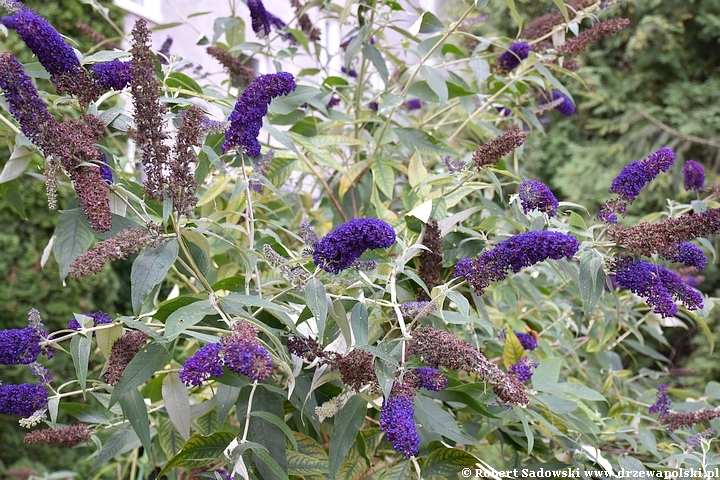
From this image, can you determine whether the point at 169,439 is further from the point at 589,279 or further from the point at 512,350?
the point at 589,279

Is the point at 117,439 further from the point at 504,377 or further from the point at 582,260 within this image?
the point at 582,260

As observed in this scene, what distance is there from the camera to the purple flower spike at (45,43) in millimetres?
918

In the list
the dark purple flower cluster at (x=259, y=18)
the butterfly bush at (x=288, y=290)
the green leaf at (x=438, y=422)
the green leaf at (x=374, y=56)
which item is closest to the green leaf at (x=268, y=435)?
the butterfly bush at (x=288, y=290)

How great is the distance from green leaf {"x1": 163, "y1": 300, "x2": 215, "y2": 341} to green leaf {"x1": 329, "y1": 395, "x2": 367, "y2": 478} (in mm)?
293

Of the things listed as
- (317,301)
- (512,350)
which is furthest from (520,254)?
(512,350)

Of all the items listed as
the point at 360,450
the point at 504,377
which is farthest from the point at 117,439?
the point at 504,377

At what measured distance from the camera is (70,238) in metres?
1.05

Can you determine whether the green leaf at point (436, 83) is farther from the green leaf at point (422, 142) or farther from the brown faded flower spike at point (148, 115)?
the brown faded flower spike at point (148, 115)

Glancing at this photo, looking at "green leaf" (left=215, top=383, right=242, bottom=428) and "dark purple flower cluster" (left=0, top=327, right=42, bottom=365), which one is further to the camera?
"green leaf" (left=215, top=383, right=242, bottom=428)

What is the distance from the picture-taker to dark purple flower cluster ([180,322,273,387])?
2.60ft

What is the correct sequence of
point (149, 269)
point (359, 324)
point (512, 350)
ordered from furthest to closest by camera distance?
point (512, 350) → point (359, 324) → point (149, 269)

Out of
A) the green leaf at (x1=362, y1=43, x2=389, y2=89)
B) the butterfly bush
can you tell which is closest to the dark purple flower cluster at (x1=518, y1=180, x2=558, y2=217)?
the butterfly bush

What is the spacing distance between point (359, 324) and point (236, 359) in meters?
0.28

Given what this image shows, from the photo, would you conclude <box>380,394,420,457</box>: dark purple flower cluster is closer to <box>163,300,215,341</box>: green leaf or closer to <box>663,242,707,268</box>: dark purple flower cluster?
<box>163,300,215,341</box>: green leaf
